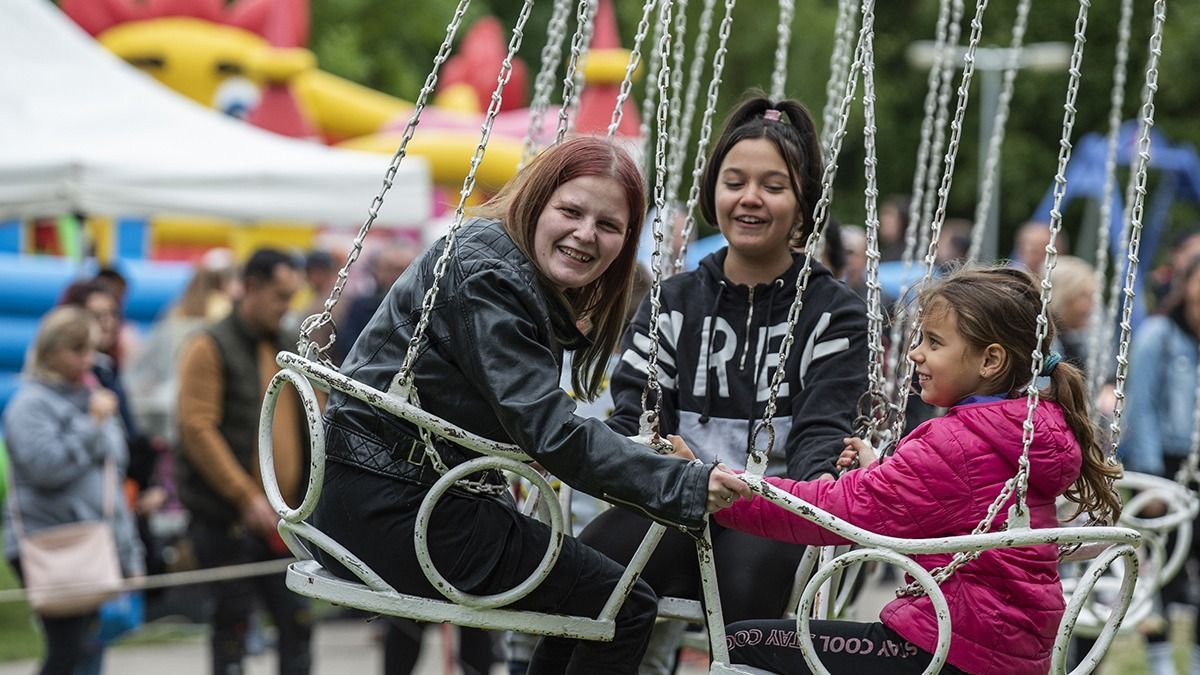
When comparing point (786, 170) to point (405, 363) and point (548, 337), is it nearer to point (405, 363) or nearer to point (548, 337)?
point (548, 337)

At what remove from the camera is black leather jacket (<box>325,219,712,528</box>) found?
10.3ft

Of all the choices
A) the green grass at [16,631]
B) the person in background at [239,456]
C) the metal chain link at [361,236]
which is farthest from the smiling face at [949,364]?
the green grass at [16,631]

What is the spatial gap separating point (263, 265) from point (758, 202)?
11.3ft

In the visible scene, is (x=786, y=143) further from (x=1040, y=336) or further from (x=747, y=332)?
(x=1040, y=336)

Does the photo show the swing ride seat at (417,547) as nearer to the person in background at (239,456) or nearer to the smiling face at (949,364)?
the smiling face at (949,364)

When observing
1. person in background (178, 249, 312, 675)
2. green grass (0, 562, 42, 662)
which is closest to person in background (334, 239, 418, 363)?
green grass (0, 562, 42, 662)

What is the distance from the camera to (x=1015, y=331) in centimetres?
321

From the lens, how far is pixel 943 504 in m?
3.08

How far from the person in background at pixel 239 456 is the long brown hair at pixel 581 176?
3438 mm

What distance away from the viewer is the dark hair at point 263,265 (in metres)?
6.80

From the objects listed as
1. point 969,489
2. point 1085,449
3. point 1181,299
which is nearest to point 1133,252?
point 1085,449

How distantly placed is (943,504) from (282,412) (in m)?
4.23

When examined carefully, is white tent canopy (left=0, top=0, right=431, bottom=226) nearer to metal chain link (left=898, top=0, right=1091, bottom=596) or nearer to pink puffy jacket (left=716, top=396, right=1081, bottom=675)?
pink puffy jacket (left=716, top=396, right=1081, bottom=675)

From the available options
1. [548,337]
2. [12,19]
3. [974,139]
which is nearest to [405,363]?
[548,337]
